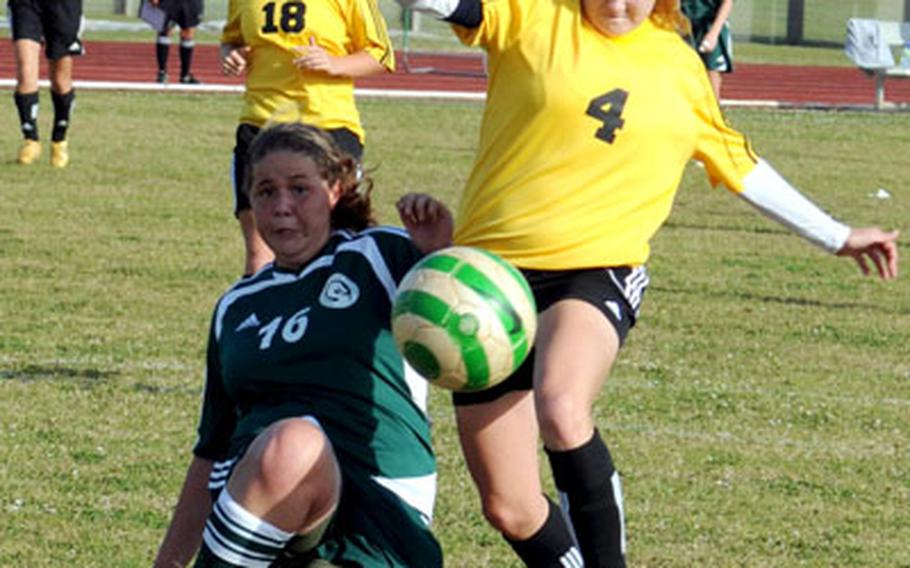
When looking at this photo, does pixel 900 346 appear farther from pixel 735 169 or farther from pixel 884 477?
pixel 735 169

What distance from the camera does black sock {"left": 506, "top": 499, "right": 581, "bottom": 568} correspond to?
198 inches

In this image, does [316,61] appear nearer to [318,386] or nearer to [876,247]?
[876,247]

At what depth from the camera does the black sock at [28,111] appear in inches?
621

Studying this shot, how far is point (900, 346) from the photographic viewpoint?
959 cm

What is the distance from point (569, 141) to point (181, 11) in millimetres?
20749

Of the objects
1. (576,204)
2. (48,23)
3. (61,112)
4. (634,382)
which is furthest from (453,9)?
(61,112)

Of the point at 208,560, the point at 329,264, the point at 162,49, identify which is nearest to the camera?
the point at 208,560

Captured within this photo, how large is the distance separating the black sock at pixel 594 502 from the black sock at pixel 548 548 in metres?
0.05

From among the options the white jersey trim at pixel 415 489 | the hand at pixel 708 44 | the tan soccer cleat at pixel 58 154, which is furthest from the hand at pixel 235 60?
the tan soccer cleat at pixel 58 154

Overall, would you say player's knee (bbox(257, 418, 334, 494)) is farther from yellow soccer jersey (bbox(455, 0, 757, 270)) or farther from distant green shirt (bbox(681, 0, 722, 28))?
distant green shirt (bbox(681, 0, 722, 28))

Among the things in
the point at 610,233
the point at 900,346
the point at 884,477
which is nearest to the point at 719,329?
the point at 900,346

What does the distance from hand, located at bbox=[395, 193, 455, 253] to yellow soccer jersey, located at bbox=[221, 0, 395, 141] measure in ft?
12.4

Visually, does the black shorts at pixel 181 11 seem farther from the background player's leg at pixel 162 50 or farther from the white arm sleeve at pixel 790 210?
the white arm sleeve at pixel 790 210

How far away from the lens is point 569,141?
17.6 ft
